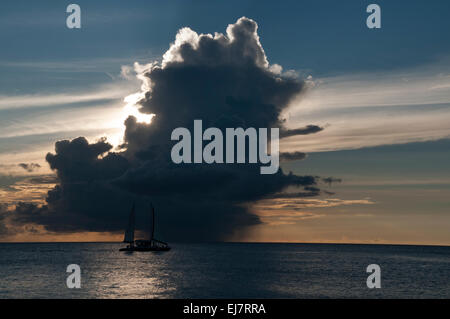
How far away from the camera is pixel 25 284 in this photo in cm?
9719

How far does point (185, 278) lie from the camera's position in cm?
10775

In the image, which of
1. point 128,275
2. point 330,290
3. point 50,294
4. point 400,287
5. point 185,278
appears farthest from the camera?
point 128,275
